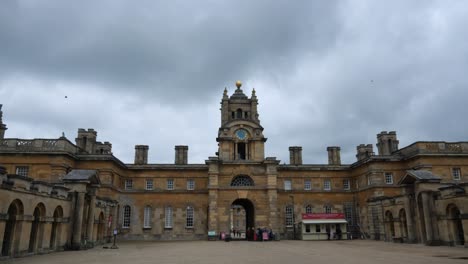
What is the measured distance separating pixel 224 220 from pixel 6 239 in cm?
2476

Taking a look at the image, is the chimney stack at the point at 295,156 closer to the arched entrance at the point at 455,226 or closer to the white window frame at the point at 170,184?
the white window frame at the point at 170,184

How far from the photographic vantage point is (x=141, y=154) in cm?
4716

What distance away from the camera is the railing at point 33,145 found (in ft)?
121

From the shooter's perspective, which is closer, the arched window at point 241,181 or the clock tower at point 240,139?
the arched window at point 241,181

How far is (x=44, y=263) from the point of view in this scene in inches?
640

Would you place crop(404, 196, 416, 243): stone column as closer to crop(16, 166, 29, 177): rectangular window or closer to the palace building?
the palace building

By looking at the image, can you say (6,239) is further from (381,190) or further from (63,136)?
(381,190)

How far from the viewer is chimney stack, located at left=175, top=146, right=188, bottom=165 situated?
4728 cm

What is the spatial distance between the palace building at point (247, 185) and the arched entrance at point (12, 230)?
6.27 metres

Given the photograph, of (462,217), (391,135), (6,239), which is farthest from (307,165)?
(6,239)

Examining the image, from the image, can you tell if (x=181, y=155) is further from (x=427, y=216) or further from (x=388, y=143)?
(x=427, y=216)

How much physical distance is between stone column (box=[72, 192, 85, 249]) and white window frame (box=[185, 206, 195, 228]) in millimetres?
19681

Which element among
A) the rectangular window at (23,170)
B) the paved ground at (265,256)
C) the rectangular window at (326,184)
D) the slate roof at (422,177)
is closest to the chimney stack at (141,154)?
the rectangular window at (23,170)

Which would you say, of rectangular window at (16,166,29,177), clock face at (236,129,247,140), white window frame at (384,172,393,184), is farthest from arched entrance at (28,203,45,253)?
white window frame at (384,172,393,184)
